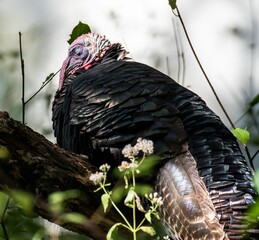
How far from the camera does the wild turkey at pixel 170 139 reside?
2.44 meters

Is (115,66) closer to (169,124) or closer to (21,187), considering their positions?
(169,124)

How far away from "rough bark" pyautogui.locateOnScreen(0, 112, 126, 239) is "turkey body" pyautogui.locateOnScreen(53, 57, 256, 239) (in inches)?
9.5

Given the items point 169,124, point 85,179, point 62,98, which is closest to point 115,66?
point 62,98

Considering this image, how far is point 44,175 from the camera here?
8.11 feet

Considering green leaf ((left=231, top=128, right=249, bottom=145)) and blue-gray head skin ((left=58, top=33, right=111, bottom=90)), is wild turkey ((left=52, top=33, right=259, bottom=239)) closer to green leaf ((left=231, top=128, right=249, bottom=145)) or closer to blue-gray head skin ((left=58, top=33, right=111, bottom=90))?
green leaf ((left=231, top=128, right=249, bottom=145))

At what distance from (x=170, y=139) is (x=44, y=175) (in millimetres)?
520

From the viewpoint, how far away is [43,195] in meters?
2.44

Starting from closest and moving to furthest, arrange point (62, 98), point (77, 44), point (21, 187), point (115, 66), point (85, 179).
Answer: point (21, 187), point (85, 179), point (115, 66), point (62, 98), point (77, 44)

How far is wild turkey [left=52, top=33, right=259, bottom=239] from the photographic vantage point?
244 centimetres

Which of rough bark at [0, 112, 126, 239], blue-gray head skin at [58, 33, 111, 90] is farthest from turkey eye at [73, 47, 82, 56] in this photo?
rough bark at [0, 112, 126, 239]

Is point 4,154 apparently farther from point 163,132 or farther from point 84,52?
point 84,52

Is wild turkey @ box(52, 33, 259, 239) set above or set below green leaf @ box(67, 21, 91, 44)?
below

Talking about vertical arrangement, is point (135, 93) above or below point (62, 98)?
below

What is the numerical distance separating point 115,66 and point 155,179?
0.82m
